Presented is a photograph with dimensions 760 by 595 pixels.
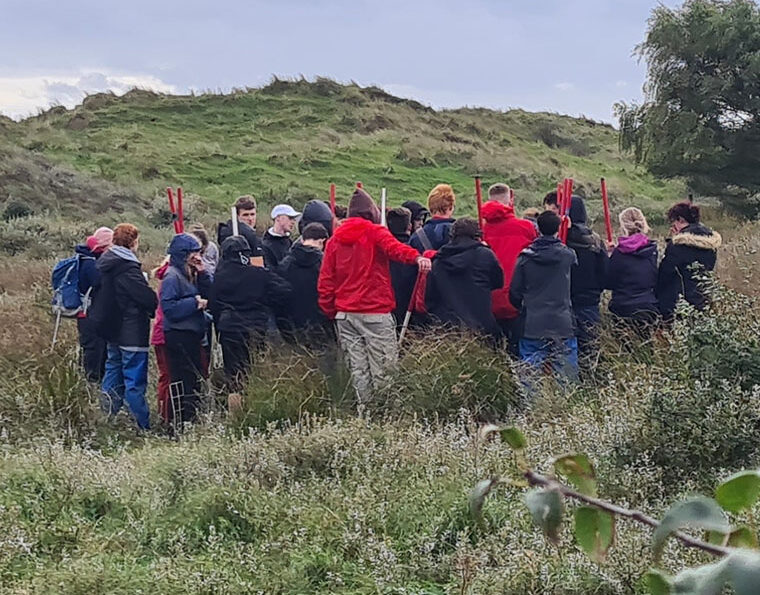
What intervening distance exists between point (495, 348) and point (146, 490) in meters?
3.41

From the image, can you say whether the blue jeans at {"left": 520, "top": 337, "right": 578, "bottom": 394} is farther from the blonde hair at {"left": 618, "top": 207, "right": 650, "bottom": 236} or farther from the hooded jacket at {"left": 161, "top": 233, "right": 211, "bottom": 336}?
the hooded jacket at {"left": 161, "top": 233, "right": 211, "bottom": 336}

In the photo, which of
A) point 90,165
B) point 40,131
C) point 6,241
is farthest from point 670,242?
point 40,131

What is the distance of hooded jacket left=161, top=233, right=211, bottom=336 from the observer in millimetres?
8312

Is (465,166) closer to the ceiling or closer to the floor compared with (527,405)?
closer to the ceiling

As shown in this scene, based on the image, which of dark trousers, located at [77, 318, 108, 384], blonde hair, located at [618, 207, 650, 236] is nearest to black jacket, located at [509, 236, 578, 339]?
→ blonde hair, located at [618, 207, 650, 236]

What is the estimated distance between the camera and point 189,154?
37781mm

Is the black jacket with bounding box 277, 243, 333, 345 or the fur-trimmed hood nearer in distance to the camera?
the fur-trimmed hood

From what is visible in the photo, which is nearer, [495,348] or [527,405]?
[527,405]

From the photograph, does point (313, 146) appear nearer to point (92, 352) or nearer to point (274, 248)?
point (274, 248)

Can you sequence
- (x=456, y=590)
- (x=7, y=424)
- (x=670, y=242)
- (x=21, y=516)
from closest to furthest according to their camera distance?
(x=456, y=590), (x=21, y=516), (x=7, y=424), (x=670, y=242)

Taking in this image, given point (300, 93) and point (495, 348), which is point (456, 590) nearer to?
point (495, 348)

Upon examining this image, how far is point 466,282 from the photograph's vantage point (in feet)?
25.8

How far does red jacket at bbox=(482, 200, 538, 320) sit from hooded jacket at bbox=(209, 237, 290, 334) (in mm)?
1947

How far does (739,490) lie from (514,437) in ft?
0.84
